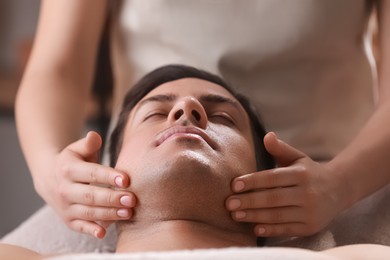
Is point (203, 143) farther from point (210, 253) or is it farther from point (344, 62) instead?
point (344, 62)

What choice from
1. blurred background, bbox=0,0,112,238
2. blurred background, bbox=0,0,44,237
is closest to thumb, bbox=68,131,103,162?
blurred background, bbox=0,0,112,238

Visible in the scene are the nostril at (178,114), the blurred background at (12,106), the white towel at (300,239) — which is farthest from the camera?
the blurred background at (12,106)

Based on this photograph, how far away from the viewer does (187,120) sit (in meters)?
1.20

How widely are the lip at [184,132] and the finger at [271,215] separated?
0.11m

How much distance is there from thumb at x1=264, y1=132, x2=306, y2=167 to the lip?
85 mm

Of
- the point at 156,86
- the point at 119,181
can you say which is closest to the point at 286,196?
the point at 119,181

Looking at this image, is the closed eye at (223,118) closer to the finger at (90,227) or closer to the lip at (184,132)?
the lip at (184,132)

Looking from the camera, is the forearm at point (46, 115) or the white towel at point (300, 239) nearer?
the white towel at point (300, 239)

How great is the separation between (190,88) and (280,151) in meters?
0.21

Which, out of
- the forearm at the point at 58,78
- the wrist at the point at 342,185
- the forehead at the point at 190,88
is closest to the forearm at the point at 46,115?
the forearm at the point at 58,78

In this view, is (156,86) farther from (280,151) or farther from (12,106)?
(12,106)

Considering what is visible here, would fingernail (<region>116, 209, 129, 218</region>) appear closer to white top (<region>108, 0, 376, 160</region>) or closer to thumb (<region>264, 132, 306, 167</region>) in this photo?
thumb (<region>264, 132, 306, 167</region>)

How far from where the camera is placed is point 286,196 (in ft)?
3.90

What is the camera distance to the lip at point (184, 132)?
3.86ft
